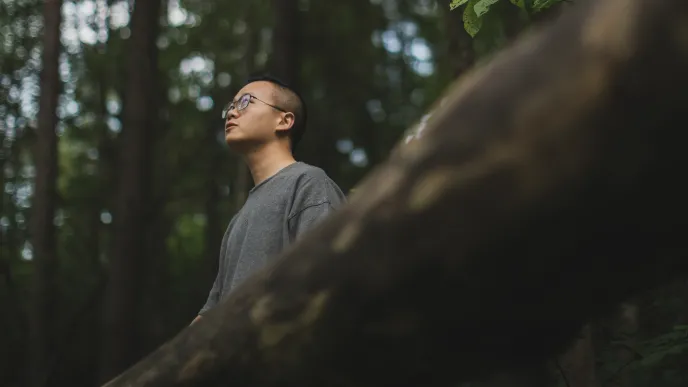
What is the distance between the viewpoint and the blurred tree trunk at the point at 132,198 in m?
11.0

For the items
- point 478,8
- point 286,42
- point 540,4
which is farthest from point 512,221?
point 286,42

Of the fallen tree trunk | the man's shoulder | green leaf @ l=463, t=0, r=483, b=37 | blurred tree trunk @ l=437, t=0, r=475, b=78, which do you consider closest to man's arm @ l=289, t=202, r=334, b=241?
the man's shoulder

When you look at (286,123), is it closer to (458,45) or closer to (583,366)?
(583,366)

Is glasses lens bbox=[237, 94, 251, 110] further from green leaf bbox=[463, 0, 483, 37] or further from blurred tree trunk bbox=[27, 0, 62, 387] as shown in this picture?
blurred tree trunk bbox=[27, 0, 62, 387]

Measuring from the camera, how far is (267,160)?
12.3 ft

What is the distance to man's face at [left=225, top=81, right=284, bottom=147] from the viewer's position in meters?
3.74

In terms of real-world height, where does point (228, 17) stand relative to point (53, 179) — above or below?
above

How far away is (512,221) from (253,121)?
9.42ft

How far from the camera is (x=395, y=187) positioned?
111 centimetres

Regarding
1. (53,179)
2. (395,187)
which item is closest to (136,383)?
(395,187)

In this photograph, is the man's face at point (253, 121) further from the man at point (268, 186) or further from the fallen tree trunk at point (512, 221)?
the fallen tree trunk at point (512, 221)

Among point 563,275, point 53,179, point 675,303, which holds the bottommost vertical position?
point 675,303

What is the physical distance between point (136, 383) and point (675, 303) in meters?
4.20

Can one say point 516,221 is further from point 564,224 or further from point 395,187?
point 395,187
